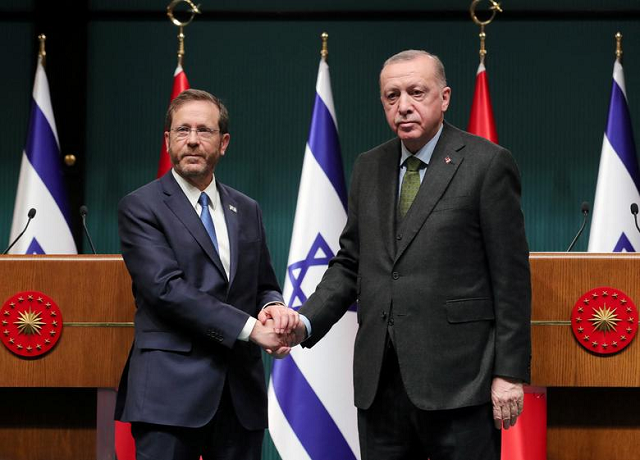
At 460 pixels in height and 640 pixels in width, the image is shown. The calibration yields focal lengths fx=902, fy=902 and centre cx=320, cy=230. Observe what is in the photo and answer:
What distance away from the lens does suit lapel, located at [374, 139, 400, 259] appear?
2367 millimetres

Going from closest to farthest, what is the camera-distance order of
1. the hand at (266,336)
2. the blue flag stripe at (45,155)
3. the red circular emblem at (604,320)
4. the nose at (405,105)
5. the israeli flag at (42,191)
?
the nose at (405,105) < the hand at (266,336) < the red circular emblem at (604,320) < the israeli flag at (42,191) < the blue flag stripe at (45,155)

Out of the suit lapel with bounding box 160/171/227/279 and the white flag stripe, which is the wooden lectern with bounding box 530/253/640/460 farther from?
the white flag stripe

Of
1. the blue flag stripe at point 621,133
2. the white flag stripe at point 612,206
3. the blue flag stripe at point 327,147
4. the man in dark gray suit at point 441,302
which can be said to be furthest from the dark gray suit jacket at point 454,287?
the blue flag stripe at point 621,133

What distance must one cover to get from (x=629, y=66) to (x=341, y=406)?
9.23ft

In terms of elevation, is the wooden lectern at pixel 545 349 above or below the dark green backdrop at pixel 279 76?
below

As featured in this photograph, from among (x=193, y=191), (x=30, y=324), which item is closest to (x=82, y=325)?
(x=30, y=324)

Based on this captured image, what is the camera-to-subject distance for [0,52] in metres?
→ 5.46

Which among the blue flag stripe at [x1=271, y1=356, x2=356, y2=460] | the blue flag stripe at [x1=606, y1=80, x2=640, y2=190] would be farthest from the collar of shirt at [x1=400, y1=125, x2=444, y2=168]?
the blue flag stripe at [x1=606, y1=80, x2=640, y2=190]

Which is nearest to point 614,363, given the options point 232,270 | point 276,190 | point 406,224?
point 406,224

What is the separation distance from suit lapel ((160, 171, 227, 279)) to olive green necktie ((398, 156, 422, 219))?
21.1 inches

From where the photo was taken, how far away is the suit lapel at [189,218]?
8.21 feet

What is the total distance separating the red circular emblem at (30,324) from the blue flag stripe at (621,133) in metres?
2.98

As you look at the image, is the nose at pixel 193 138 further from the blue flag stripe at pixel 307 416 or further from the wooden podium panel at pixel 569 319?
the blue flag stripe at pixel 307 416

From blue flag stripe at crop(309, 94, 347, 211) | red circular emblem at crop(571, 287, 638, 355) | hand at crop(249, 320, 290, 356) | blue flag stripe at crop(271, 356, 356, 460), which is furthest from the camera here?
blue flag stripe at crop(309, 94, 347, 211)
